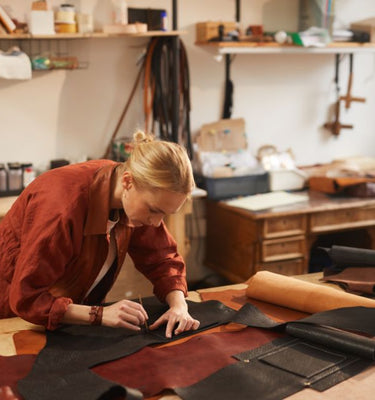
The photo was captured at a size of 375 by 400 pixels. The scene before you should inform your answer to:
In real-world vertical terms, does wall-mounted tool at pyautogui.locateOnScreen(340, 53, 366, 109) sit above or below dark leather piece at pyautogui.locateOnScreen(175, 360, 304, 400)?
above

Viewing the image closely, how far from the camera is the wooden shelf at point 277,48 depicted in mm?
4281

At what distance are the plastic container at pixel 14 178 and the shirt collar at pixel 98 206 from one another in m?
1.94

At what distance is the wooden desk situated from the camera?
4070mm

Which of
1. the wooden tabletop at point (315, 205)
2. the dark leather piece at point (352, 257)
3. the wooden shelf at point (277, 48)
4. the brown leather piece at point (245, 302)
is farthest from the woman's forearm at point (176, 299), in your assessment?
the wooden shelf at point (277, 48)

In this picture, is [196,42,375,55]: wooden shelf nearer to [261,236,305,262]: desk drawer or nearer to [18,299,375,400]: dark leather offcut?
[261,236,305,262]: desk drawer

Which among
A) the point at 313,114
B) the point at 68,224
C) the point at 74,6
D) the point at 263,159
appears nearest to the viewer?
the point at 68,224

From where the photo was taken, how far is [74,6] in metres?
4.01

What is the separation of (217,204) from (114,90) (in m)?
1.03

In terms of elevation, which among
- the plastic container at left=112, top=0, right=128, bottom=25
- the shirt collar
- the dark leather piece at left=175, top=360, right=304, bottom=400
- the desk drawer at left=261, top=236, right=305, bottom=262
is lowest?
the desk drawer at left=261, top=236, right=305, bottom=262

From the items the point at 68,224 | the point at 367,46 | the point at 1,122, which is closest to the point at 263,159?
the point at 367,46

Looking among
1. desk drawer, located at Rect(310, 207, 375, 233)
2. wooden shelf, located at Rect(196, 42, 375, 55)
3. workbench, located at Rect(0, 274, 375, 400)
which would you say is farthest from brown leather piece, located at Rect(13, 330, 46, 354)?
wooden shelf, located at Rect(196, 42, 375, 55)

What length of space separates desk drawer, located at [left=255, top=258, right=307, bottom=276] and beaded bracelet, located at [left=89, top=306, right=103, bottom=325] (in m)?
2.27

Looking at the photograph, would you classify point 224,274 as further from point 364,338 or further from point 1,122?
point 364,338

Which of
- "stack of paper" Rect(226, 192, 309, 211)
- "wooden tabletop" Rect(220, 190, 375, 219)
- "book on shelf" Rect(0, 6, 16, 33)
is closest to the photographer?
"book on shelf" Rect(0, 6, 16, 33)
